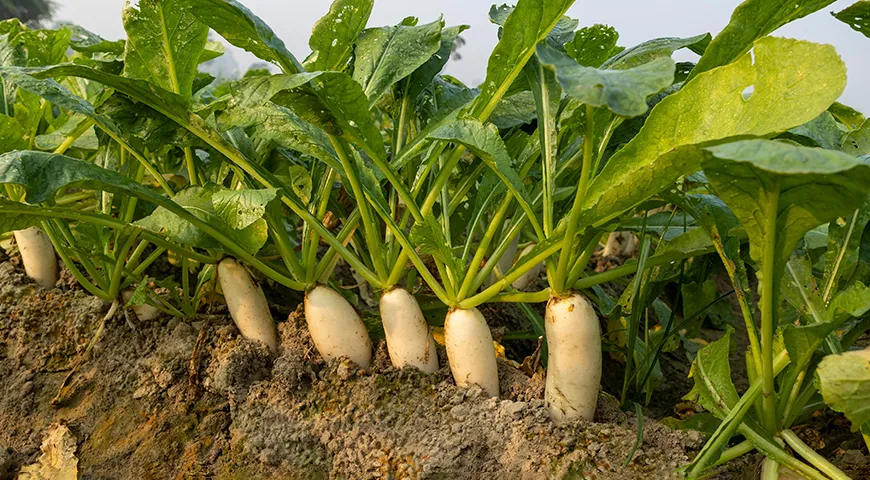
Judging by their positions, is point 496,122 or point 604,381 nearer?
point 496,122

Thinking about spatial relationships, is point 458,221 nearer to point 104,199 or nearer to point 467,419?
point 467,419

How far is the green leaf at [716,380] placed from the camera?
28.7 inches

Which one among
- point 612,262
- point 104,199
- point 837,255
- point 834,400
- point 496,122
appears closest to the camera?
point 834,400

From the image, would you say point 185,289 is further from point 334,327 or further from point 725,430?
point 725,430

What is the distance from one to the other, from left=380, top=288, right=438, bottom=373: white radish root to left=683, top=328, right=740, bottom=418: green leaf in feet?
1.11

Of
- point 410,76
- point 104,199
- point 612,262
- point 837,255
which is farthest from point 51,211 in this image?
point 612,262

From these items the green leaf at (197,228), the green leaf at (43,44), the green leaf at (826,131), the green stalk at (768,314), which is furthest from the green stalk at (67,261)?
the green leaf at (826,131)

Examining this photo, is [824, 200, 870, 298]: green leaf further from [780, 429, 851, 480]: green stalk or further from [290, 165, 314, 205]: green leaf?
[290, 165, 314, 205]: green leaf

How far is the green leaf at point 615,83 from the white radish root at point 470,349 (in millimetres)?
353

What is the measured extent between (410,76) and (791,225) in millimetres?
594

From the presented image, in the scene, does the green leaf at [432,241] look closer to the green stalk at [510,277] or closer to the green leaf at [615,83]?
the green stalk at [510,277]

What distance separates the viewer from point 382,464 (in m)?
0.77

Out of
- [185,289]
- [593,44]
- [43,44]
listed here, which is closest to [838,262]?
[593,44]

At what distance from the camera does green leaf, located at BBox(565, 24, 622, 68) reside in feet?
2.93
